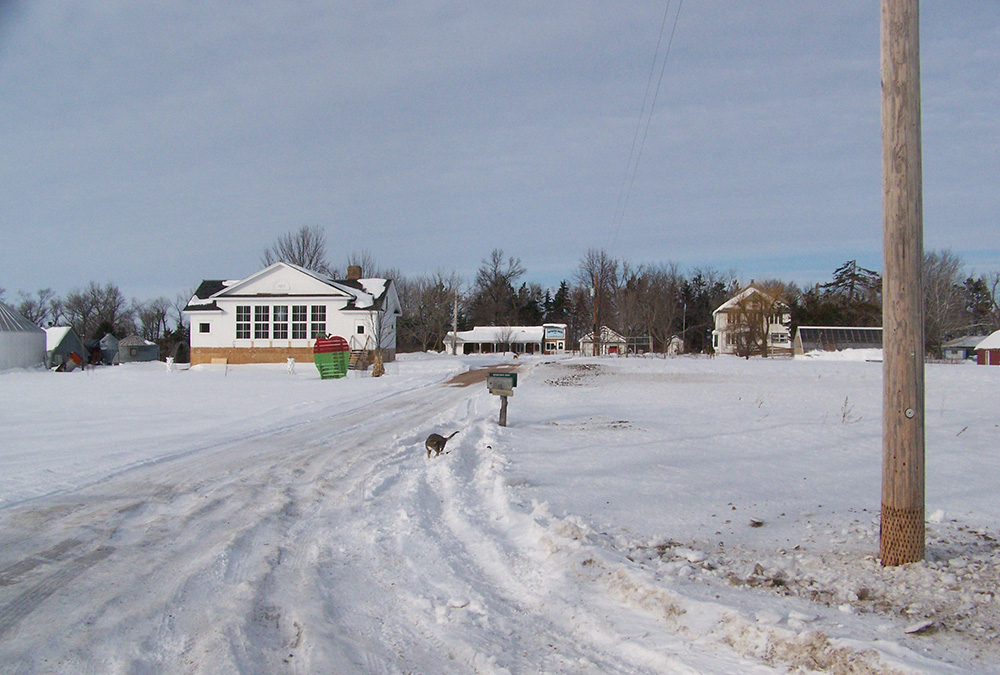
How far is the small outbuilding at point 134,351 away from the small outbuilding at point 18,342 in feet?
67.2

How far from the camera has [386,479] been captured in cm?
802

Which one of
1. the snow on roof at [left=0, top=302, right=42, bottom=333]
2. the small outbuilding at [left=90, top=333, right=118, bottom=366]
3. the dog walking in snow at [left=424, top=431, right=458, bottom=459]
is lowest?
the dog walking in snow at [left=424, top=431, right=458, bottom=459]

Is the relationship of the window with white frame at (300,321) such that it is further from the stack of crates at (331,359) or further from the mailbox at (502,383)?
the mailbox at (502,383)

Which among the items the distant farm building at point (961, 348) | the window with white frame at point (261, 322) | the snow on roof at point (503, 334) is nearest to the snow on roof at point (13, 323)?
the window with white frame at point (261, 322)

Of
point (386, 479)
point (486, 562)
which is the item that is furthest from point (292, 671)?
point (386, 479)

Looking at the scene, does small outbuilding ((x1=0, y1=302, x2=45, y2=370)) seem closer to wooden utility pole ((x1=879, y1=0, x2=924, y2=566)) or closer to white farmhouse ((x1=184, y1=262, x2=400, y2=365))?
white farmhouse ((x1=184, y1=262, x2=400, y2=365))

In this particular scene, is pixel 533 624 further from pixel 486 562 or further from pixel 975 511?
pixel 975 511

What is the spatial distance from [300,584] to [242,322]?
4038 centimetres

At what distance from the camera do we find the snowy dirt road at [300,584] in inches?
140

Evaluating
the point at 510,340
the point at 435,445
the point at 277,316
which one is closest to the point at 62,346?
the point at 277,316

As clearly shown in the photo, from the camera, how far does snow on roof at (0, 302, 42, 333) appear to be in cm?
3732

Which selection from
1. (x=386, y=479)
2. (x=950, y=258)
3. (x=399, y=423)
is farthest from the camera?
(x=950, y=258)

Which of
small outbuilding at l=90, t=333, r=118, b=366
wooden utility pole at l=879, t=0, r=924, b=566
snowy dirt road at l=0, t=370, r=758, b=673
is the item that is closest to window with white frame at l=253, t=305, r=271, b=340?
small outbuilding at l=90, t=333, r=118, b=366

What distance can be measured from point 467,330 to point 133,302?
5793 cm
